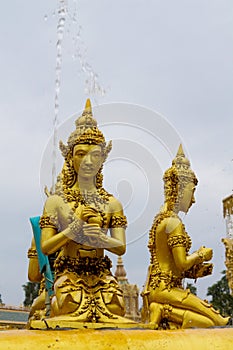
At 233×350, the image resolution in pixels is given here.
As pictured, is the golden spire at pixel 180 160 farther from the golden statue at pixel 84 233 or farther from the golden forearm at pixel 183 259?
the golden statue at pixel 84 233

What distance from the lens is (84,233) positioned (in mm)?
4316

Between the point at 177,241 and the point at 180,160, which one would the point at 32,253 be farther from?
the point at 180,160

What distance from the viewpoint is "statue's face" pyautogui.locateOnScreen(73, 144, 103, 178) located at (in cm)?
478

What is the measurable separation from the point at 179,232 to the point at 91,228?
4.31 ft

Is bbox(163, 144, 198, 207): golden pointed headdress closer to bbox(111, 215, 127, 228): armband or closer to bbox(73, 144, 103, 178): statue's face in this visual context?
bbox(111, 215, 127, 228): armband

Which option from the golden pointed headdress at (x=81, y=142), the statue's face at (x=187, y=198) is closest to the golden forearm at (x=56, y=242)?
the golden pointed headdress at (x=81, y=142)

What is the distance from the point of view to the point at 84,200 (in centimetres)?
478

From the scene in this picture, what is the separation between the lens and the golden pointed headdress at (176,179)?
19.0 ft

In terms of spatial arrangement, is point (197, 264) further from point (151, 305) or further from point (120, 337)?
point (120, 337)

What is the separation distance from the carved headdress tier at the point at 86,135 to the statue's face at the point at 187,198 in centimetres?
132

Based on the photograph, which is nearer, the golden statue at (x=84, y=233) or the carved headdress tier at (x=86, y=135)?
the golden statue at (x=84, y=233)

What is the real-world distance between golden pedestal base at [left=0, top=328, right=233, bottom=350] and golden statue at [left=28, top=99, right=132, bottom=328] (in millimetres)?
769

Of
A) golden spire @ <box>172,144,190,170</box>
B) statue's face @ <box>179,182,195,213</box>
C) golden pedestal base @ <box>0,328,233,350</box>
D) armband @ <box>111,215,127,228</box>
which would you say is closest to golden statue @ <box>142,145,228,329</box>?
statue's face @ <box>179,182,195,213</box>

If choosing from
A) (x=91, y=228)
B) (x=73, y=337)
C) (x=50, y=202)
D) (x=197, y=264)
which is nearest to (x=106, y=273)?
(x=91, y=228)
